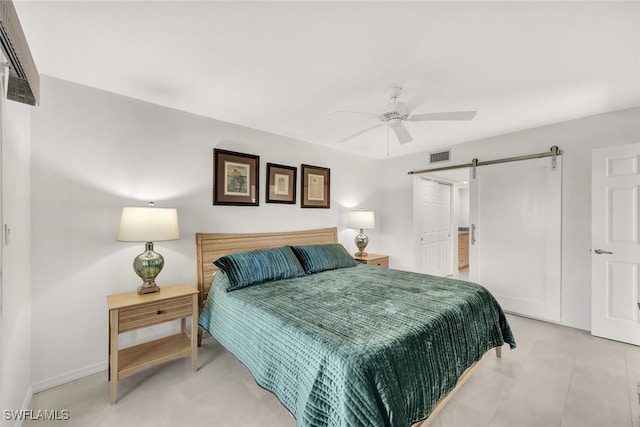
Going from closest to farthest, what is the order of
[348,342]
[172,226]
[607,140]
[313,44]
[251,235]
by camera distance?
[348,342] < [313,44] < [172,226] < [607,140] < [251,235]

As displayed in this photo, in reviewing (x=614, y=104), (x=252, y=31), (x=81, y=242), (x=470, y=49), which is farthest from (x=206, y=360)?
(x=614, y=104)

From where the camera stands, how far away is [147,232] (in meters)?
2.11

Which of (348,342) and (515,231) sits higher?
(515,231)

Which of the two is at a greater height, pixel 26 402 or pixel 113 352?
pixel 113 352

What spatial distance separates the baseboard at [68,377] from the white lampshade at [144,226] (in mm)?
1152

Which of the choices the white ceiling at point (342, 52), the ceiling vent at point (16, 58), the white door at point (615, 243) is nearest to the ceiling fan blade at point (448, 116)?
the white ceiling at point (342, 52)

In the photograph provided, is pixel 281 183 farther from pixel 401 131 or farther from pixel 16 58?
pixel 16 58

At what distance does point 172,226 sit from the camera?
226cm

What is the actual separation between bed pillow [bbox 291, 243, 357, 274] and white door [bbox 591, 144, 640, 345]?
2.60 meters

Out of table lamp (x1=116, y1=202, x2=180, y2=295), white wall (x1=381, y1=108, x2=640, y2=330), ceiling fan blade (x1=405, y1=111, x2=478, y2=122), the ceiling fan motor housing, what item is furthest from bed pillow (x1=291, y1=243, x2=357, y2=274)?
white wall (x1=381, y1=108, x2=640, y2=330)

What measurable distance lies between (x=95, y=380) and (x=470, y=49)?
12.3ft

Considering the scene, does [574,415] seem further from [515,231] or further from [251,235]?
[251,235]

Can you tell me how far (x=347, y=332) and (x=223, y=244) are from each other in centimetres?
190

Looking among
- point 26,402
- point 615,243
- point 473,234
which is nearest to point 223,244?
point 26,402
